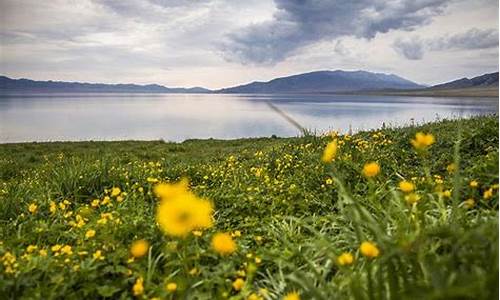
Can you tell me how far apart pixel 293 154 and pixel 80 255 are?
4.59 m

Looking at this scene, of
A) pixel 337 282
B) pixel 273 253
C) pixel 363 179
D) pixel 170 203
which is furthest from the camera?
pixel 363 179

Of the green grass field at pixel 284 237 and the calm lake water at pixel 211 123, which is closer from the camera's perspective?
the green grass field at pixel 284 237

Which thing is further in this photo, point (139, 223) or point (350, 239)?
point (139, 223)

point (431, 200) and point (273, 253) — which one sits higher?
point (431, 200)

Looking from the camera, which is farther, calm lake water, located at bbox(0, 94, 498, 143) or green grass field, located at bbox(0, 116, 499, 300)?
calm lake water, located at bbox(0, 94, 498, 143)

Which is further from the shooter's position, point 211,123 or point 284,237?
point 211,123

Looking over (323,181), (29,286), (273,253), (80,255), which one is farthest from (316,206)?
(29,286)

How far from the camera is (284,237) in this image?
297 cm

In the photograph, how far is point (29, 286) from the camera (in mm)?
2232

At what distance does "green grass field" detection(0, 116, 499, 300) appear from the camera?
6.05ft

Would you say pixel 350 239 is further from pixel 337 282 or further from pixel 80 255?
pixel 80 255

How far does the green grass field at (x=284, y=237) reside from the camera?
184 cm

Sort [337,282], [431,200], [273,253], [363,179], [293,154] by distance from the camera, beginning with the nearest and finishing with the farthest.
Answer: [337,282], [273,253], [431,200], [363,179], [293,154]

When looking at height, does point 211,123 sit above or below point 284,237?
below
